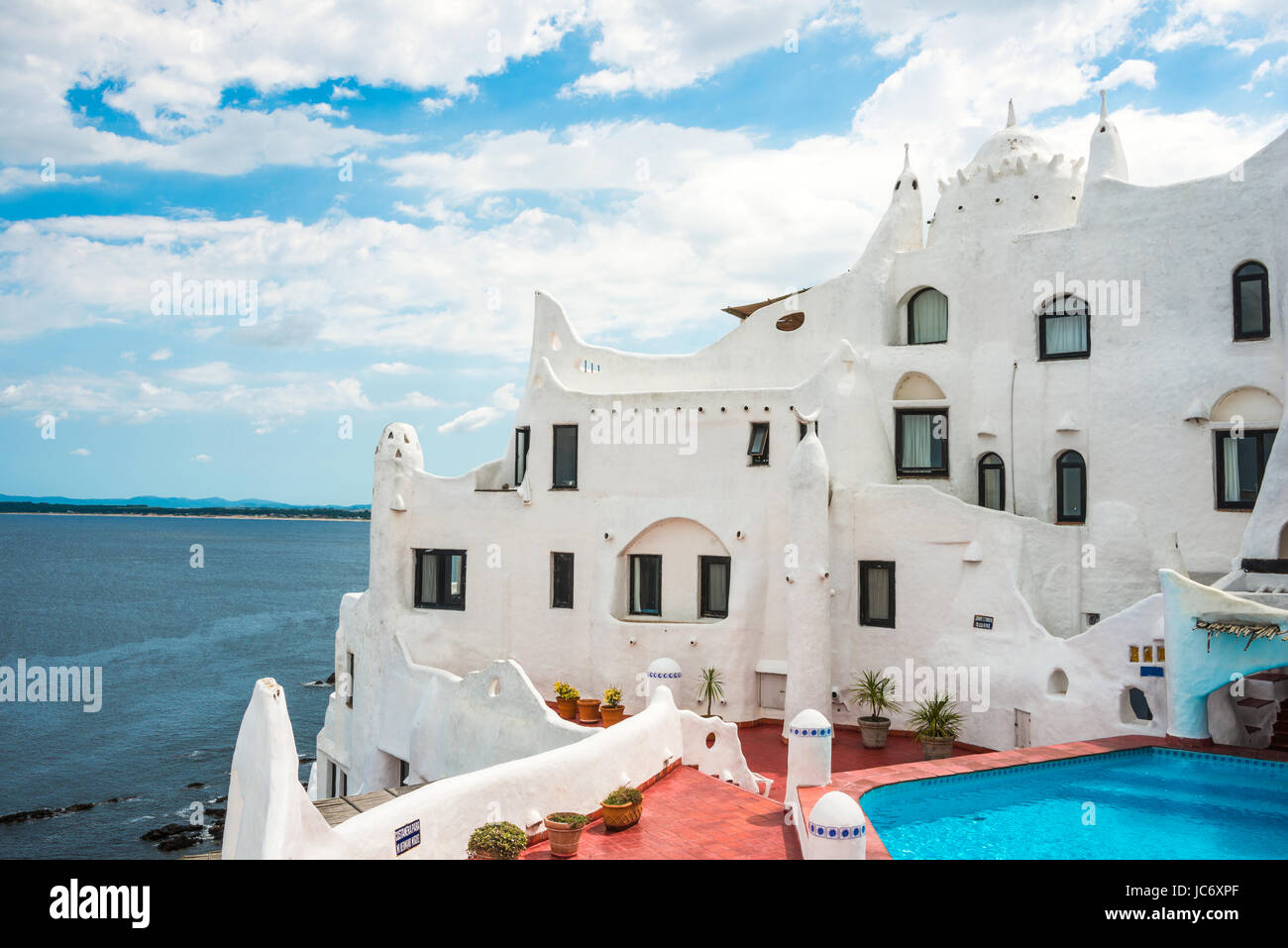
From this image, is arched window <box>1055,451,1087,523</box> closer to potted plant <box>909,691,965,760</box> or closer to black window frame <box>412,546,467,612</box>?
potted plant <box>909,691,965,760</box>

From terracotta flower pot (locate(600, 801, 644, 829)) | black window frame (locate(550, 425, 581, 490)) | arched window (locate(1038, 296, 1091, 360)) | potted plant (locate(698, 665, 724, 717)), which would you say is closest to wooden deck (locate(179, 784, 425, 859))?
terracotta flower pot (locate(600, 801, 644, 829))

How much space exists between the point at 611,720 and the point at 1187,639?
12.5 metres

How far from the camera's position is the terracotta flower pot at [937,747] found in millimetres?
19844

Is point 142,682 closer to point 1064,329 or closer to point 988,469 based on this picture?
point 988,469

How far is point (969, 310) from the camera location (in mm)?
25047

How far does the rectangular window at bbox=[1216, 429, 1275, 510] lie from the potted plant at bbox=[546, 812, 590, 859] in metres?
17.1

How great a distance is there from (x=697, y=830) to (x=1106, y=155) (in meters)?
19.5

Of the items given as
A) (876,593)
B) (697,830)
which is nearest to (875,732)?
(876,593)

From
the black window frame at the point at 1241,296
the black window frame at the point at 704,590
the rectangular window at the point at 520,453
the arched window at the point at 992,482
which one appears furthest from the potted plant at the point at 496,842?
the black window frame at the point at 1241,296

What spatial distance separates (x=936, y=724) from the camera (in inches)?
800

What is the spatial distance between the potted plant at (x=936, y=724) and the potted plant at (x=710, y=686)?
14.7 feet

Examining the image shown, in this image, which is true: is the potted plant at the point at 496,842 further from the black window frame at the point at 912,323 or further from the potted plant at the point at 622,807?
the black window frame at the point at 912,323

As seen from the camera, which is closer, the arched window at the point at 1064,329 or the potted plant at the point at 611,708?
the potted plant at the point at 611,708

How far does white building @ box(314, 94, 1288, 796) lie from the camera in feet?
70.9
